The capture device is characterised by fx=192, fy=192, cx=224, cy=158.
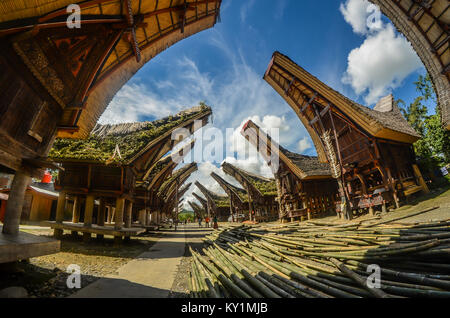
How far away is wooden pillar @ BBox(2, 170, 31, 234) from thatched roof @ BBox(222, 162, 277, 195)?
2377 cm

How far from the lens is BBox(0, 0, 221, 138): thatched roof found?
10.6 ft

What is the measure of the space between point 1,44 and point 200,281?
19.4 feet

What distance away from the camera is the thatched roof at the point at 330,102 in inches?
418

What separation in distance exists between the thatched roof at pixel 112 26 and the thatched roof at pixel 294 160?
12198mm

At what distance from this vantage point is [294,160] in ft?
60.2

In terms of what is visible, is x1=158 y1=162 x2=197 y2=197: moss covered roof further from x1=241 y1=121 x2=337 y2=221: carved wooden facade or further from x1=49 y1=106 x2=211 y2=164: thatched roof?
x1=49 y1=106 x2=211 y2=164: thatched roof

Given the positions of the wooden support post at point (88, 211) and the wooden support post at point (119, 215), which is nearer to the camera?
the wooden support post at point (88, 211)

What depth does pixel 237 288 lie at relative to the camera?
3.33 meters

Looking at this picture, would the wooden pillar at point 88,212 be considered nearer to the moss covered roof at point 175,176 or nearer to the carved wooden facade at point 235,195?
the moss covered roof at point 175,176

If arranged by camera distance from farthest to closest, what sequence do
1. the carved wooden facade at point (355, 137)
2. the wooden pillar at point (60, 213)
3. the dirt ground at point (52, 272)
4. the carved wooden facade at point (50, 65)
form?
the carved wooden facade at point (355, 137)
the wooden pillar at point (60, 213)
the dirt ground at point (52, 272)
the carved wooden facade at point (50, 65)

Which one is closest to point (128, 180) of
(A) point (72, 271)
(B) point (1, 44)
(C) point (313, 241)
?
(A) point (72, 271)

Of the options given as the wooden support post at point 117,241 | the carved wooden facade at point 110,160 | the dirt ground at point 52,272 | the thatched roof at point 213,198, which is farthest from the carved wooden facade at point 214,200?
the dirt ground at point 52,272

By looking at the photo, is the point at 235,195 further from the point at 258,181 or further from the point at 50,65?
the point at 50,65

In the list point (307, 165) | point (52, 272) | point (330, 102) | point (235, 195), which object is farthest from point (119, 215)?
point (235, 195)
